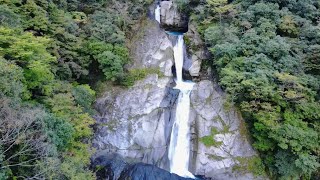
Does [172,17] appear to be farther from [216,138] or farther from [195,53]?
[216,138]

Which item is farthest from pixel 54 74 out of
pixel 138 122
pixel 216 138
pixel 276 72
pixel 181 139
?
pixel 276 72

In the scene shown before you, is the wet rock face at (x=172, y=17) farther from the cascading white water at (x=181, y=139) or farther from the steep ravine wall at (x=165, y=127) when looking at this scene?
the cascading white water at (x=181, y=139)

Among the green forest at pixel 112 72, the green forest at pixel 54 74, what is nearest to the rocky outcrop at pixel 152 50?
the green forest at pixel 112 72

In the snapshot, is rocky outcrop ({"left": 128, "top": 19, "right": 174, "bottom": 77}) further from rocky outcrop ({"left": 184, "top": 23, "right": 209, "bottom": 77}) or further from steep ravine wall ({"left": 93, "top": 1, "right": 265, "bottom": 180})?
rocky outcrop ({"left": 184, "top": 23, "right": 209, "bottom": 77})

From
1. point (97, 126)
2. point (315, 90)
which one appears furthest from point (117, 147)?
point (315, 90)

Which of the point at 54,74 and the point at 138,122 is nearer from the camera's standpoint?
the point at 54,74
